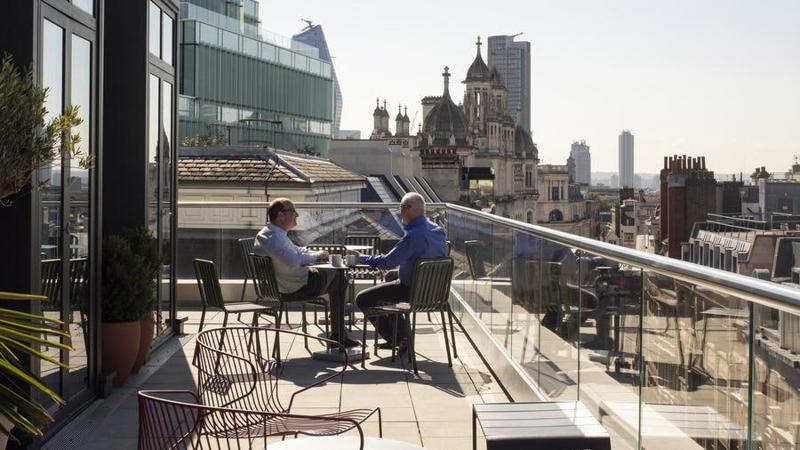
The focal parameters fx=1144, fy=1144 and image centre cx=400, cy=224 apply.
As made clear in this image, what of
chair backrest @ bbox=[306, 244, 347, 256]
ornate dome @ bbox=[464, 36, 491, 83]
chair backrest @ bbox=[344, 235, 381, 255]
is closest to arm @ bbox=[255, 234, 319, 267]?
chair backrest @ bbox=[306, 244, 347, 256]

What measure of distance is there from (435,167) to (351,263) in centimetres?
10394

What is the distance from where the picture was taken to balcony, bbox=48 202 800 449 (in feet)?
11.0

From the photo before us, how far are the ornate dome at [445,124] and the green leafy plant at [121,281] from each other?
129m

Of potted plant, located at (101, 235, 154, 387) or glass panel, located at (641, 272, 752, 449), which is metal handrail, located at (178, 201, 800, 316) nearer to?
glass panel, located at (641, 272, 752, 449)

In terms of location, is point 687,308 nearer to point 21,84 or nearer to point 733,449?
point 733,449

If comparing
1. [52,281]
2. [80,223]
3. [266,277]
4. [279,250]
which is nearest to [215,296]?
[266,277]

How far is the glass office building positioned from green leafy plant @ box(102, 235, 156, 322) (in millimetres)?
46051

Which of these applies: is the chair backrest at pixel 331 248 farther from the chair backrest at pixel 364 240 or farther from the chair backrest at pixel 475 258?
the chair backrest at pixel 475 258

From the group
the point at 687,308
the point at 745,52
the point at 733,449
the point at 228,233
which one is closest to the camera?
the point at 733,449

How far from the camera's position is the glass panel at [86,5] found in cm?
724

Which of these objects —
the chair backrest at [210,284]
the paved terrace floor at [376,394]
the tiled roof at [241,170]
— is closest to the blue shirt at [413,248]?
the paved terrace floor at [376,394]

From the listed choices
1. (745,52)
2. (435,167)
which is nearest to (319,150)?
(435,167)

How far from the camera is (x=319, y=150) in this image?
78375 millimetres

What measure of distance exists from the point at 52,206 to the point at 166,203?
3976mm
